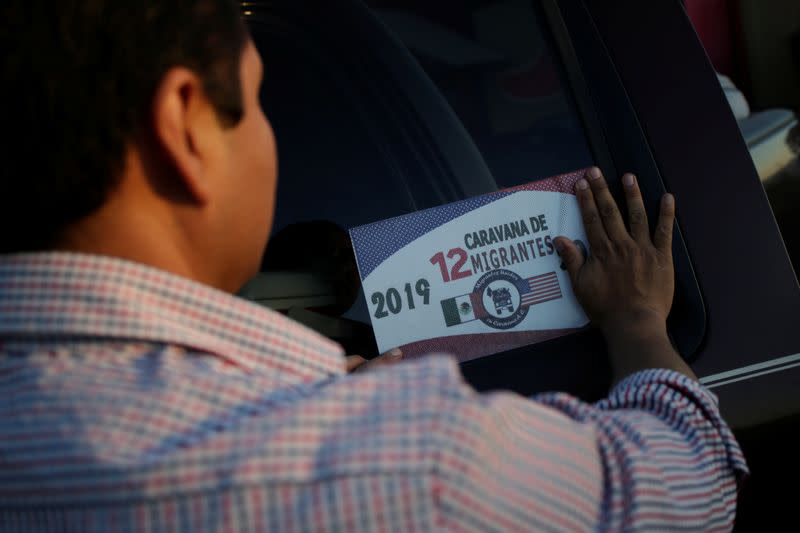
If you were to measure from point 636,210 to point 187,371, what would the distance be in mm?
967

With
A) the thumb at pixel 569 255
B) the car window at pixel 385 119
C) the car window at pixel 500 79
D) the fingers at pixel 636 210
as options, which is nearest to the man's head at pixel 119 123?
the car window at pixel 385 119

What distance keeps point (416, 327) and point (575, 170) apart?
420 mm

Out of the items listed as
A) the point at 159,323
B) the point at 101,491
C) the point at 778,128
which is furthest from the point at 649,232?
the point at 778,128

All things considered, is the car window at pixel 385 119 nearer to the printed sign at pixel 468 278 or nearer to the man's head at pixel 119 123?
the printed sign at pixel 468 278

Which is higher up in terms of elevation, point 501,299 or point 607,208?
point 607,208

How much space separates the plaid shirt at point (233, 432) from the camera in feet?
2.60

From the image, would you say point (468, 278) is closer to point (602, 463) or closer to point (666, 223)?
point (666, 223)

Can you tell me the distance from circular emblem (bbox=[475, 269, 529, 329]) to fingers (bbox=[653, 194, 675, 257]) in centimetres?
29

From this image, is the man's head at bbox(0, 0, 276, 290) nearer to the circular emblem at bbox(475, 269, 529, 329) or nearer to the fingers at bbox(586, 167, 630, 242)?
the circular emblem at bbox(475, 269, 529, 329)

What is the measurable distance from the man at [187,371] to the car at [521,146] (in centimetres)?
35

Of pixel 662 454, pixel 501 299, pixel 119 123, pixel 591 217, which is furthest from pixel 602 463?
pixel 119 123

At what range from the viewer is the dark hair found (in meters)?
0.89

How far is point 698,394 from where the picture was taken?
121 cm

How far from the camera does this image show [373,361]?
141 cm
